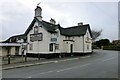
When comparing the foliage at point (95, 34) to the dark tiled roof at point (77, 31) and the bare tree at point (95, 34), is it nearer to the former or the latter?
the bare tree at point (95, 34)

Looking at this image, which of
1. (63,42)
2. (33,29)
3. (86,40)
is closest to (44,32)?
(33,29)

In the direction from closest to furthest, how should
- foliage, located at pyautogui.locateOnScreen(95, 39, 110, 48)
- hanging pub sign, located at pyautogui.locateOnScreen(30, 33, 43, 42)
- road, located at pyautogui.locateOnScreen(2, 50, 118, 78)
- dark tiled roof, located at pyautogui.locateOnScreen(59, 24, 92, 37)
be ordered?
road, located at pyautogui.locateOnScreen(2, 50, 118, 78)
hanging pub sign, located at pyautogui.locateOnScreen(30, 33, 43, 42)
dark tiled roof, located at pyautogui.locateOnScreen(59, 24, 92, 37)
foliage, located at pyautogui.locateOnScreen(95, 39, 110, 48)

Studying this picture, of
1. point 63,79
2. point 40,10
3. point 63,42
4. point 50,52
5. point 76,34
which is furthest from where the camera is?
point 76,34

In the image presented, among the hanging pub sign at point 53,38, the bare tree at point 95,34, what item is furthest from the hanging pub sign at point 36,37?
the bare tree at point 95,34

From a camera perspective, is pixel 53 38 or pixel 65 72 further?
pixel 53 38

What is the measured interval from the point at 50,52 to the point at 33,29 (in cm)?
668

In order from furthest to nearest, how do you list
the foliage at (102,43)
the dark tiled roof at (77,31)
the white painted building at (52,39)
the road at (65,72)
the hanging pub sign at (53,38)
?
1. the foliage at (102,43)
2. the dark tiled roof at (77,31)
3. the hanging pub sign at (53,38)
4. the white painted building at (52,39)
5. the road at (65,72)

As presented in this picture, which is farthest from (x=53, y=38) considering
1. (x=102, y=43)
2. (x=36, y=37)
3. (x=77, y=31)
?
(x=102, y=43)

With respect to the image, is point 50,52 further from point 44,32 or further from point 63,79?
point 63,79

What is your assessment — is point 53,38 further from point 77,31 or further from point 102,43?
point 102,43

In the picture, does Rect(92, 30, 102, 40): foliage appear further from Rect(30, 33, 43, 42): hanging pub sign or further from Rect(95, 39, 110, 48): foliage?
Rect(30, 33, 43, 42): hanging pub sign

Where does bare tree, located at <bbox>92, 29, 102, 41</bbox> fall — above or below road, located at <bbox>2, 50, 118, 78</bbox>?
above

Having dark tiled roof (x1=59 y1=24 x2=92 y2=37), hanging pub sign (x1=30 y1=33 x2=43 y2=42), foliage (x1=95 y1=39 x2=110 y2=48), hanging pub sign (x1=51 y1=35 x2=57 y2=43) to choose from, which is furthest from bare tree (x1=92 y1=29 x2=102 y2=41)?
hanging pub sign (x1=30 y1=33 x2=43 y2=42)

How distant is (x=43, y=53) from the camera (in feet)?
104
